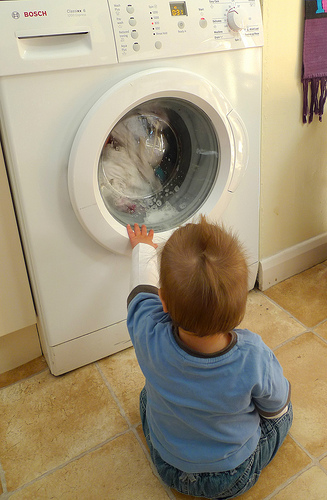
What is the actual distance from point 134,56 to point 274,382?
72 cm

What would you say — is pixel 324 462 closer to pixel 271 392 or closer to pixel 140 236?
pixel 271 392

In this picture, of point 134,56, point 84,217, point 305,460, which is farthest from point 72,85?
point 305,460

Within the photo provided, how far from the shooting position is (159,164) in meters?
1.15

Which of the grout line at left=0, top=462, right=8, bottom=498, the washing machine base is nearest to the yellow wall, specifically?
the washing machine base

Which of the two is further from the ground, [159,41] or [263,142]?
[159,41]

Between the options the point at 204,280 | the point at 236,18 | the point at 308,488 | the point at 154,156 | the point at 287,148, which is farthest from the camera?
the point at 287,148

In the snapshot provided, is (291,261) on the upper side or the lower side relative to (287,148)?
lower

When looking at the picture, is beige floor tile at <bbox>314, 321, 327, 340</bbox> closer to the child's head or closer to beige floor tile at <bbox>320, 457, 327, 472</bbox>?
beige floor tile at <bbox>320, 457, 327, 472</bbox>

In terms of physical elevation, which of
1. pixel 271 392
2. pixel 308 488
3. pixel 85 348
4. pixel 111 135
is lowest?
pixel 308 488

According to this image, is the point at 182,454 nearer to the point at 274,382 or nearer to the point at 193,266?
the point at 274,382

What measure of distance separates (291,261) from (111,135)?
813 mm

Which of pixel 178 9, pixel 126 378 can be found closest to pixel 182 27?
pixel 178 9

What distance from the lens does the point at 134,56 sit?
94 centimetres

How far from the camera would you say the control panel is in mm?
921
